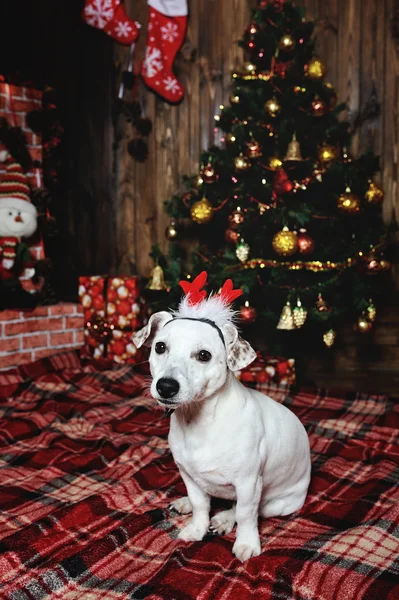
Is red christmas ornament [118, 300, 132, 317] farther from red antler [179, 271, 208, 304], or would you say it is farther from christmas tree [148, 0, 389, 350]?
red antler [179, 271, 208, 304]

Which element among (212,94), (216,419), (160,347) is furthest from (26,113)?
(216,419)

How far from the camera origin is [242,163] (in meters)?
2.94

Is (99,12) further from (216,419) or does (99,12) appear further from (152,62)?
(216,419)

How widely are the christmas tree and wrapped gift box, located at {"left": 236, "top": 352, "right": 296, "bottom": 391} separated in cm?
21

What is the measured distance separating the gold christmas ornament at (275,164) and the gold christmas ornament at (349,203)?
342 mm

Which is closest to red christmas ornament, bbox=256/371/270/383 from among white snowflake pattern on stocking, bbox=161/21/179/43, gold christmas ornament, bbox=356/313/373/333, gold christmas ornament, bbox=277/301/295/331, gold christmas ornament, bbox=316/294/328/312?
gold christmas ornament, bbox=277/301/295/331

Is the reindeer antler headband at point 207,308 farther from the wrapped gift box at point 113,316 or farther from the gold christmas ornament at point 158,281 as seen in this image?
the wrapped gift box at point 113,316

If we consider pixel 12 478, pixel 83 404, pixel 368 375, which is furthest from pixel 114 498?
pixel 368 375

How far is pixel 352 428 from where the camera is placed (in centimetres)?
230

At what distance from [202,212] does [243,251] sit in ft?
1.11

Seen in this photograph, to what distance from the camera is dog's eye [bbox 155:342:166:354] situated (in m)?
1.28

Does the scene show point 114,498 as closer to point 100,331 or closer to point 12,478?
point 12,478

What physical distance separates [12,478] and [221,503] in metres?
0.71

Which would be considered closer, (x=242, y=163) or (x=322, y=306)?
(x=322, y=306)
